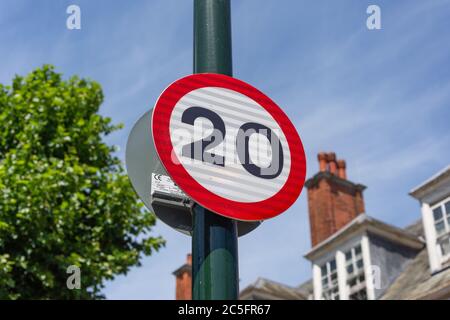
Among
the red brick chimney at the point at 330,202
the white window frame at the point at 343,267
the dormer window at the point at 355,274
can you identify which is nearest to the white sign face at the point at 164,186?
the white window frame at the point at 343,267

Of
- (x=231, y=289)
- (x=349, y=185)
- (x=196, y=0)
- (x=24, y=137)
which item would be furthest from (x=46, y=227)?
(x=349, y=185)

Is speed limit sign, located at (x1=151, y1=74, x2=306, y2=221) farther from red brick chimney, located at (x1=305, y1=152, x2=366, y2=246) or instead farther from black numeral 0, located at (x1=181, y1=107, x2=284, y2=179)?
red brick chimney, located at (x1=305, y1=152, x2=366, y2=246)

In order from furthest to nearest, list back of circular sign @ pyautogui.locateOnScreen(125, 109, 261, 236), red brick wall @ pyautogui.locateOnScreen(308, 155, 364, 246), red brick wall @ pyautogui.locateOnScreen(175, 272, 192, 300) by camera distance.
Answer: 1. red brick wall @ pyautogui.locateOnScreen(175, 272, 192, 300)
2. red brick wall @ pyautogui.locateOnScreen(308, 155, 364, 246)
3. back of circular sign @ pyautogui.locateOnScreen(125, 109, 261, 236)

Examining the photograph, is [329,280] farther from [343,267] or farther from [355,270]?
[355,270]

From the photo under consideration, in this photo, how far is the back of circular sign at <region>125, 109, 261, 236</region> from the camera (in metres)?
3.34

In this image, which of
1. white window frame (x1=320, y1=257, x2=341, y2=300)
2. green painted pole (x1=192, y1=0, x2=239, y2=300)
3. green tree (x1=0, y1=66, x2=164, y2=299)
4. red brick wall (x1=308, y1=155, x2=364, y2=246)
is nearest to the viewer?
green painted pole (x1=192, y1=0, x2=239, y2=300)

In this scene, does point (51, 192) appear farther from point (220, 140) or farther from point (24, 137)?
point (220, 140)

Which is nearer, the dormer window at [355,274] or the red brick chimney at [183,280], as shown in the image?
the dormer window at [355,274]

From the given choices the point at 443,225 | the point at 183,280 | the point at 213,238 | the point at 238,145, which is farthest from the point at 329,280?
the point at 213,238

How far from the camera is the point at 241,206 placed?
10.2 feet

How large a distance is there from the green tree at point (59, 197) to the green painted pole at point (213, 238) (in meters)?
7.42

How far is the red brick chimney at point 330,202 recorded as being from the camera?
21500 mm

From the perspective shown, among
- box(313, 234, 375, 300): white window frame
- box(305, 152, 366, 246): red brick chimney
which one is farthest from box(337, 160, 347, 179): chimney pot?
box(313, 234, 375, 300): white window frame

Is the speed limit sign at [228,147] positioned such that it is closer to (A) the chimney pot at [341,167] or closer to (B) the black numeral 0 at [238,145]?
(B) the black numeral 0 at [238,145]
